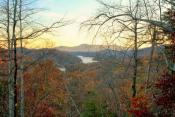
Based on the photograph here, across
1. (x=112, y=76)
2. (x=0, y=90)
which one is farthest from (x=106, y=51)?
(x=112, y=76)

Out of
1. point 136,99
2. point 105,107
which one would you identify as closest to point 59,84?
point 105,107

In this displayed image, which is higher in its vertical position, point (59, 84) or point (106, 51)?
point (106, 51)

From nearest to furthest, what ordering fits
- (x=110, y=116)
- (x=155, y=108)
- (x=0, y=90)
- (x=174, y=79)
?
(x=174, y=79), (x=155, y=108), (x=0, y=90), (x=110, y=116)

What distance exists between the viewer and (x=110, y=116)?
120 ft

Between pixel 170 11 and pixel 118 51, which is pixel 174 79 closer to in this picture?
pixel 170 11

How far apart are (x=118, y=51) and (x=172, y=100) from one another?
7354mm

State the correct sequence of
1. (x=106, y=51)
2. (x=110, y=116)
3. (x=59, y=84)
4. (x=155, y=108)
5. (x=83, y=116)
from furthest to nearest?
1. (x=59, y=84)
2. (x=83, y=116)
3. (x=110, y=116)
4. (x=106, y=51)
5. (x=155, y=108)

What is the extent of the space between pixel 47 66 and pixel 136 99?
3415 centimetres

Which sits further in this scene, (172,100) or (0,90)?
(0,90)

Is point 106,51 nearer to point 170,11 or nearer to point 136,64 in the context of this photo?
point 136,64

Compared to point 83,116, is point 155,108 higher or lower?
higher

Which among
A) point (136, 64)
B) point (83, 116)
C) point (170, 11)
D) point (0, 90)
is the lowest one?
point (83, 116)

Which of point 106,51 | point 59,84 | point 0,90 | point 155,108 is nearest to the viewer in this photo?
point 155,108

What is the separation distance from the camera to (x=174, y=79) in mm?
18672
